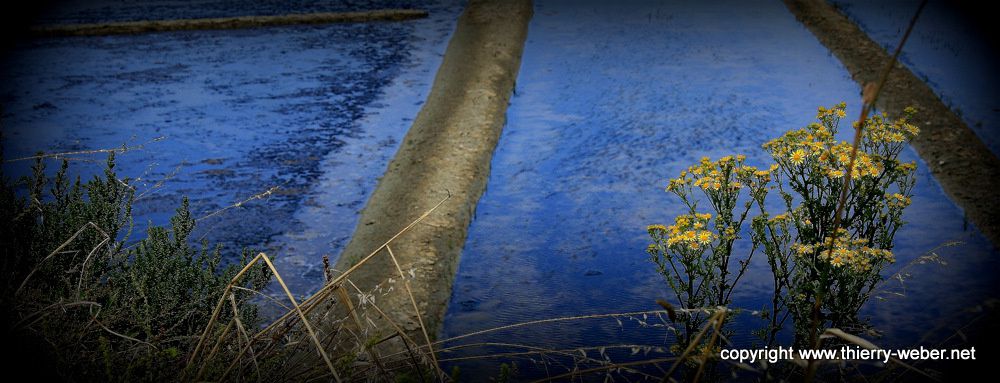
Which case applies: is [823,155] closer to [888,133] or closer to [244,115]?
[888,133]

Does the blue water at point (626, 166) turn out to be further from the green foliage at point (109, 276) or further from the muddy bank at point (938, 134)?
the green foliage at point (109, 276)

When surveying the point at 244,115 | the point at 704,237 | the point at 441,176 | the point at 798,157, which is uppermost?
the point at 798,157

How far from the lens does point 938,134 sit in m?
3.91

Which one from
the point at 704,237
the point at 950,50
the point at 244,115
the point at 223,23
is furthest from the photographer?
the point at 223,23

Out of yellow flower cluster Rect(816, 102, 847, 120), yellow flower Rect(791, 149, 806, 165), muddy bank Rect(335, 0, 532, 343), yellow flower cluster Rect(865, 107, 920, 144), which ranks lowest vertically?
muddy bank Rect(335, 0, 532, 343)

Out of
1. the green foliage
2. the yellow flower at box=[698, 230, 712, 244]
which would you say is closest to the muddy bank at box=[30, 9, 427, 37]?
the green foliage

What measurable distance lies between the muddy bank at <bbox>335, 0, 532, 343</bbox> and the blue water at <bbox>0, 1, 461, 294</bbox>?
11 centimetres

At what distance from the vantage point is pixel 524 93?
489 cm

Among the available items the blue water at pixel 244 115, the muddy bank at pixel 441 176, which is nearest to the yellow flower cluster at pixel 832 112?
the muddy bank at pixel 441 176

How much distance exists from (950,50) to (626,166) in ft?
9.19

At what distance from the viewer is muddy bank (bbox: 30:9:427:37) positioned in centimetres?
673

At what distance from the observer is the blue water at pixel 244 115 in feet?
11.2

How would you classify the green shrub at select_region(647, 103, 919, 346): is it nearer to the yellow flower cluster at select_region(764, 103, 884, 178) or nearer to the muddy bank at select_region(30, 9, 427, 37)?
the yellow flower cluster at select_region(764, 103, 884, 178)

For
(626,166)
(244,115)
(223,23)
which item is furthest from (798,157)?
(223,23)
